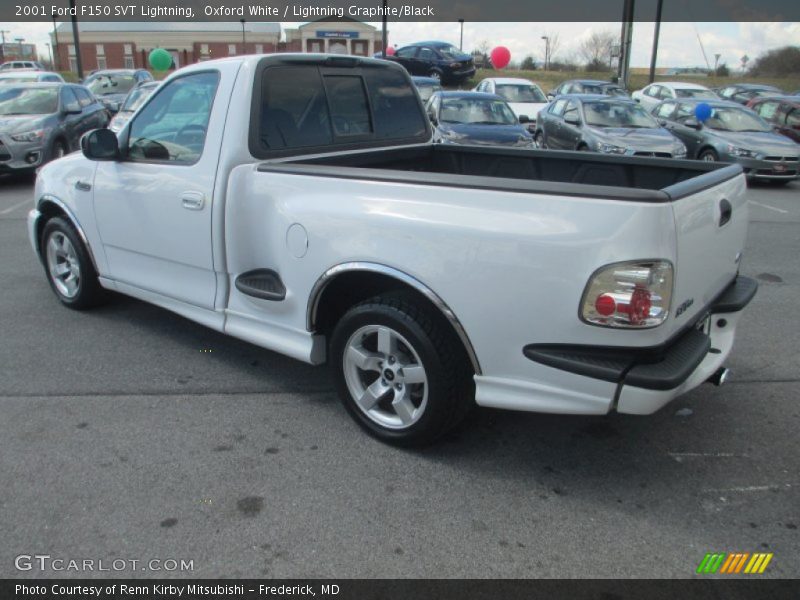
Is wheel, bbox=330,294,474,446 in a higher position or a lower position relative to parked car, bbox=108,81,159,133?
lower

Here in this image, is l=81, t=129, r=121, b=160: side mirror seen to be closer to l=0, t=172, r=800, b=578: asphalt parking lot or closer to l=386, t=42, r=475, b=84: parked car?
l=0, t=172, r=800, b=578: asphalt parking lot

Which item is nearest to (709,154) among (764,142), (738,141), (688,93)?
(738,141)

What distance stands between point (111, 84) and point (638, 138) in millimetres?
14704

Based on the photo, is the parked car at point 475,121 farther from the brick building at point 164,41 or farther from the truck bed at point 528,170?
the brick building at point 164,41

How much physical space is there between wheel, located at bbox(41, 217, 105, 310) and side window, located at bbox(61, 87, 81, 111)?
27.5 feet

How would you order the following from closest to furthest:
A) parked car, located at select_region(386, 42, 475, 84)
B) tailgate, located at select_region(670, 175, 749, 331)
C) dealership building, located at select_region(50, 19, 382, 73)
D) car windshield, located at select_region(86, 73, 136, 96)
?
tailgate, located at select_region(670, 175, 749, 331) → car windshield, located at select_region(86, 73, 136, 96) → parked car, located at select_region(386, 42, 475, 84) → dealership building, located at select_region(50, 19, 382, 73)

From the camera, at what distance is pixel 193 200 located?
12.7 feet

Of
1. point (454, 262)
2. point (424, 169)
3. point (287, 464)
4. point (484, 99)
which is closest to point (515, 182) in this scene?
point (454, 262)

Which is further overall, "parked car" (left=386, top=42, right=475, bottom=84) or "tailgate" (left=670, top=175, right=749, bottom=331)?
"parked car" (left=386, top=42, right=475, bottom=84)

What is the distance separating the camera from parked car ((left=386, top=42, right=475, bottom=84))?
3112 cm

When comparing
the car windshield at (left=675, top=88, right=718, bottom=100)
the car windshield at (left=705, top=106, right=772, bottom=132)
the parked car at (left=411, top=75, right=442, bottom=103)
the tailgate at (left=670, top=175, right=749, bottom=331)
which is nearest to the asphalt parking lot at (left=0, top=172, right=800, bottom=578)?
the tailgate at (left=670, top=175, right=749, bottom=331)

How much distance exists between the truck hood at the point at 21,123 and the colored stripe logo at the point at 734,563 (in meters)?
11.9

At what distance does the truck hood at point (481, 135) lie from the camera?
38.1 ft

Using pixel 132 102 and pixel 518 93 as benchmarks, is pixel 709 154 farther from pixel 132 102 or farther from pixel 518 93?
pixel 132 102
